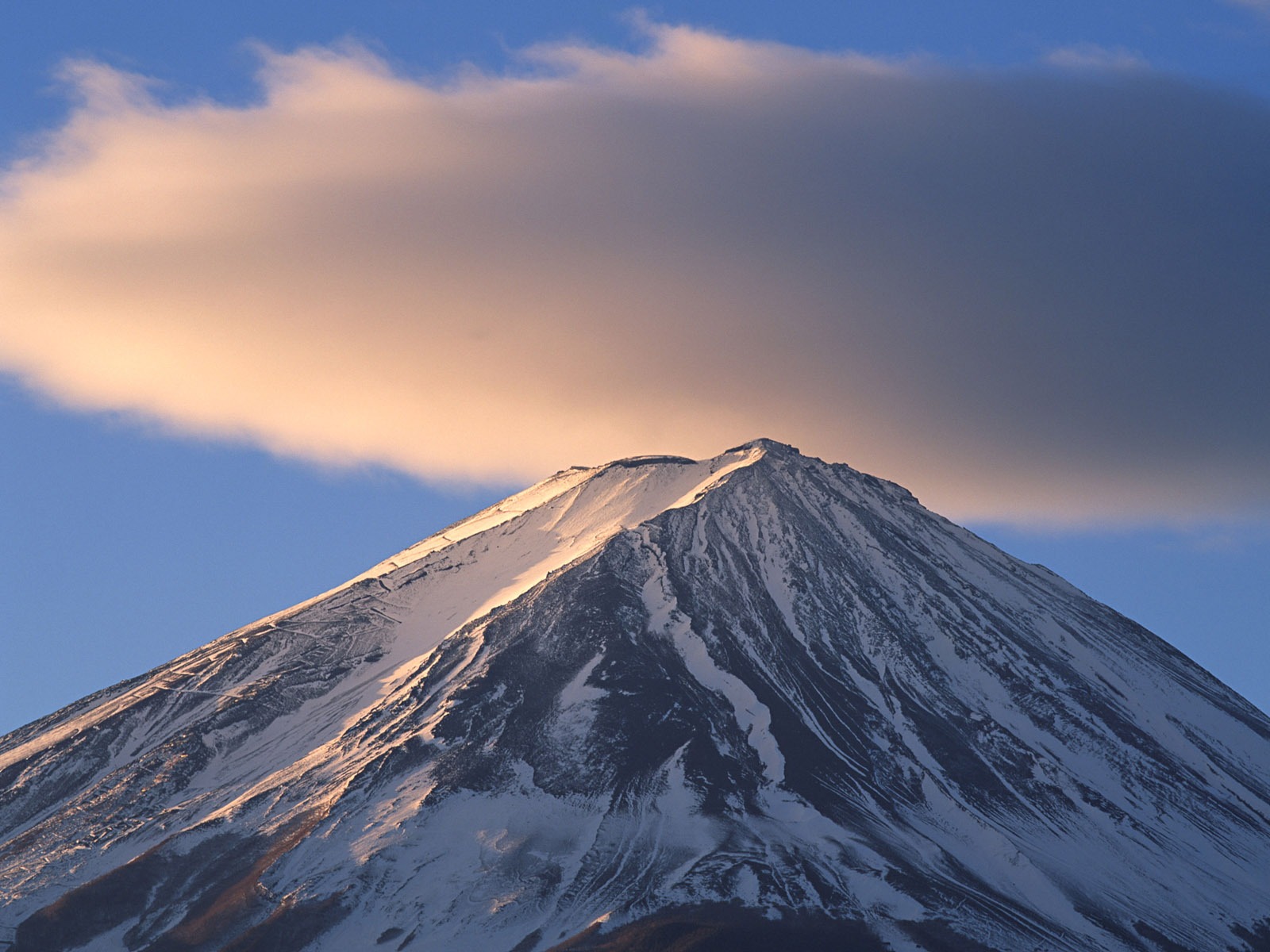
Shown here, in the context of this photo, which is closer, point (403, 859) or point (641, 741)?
point (403, 859)

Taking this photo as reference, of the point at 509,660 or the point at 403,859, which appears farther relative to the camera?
the point at 509,660

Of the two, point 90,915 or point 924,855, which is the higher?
point 90,915

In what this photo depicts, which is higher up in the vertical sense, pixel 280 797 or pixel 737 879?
pixel 280 797

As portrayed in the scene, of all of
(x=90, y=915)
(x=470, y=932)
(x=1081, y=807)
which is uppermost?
(x=90, y=915)

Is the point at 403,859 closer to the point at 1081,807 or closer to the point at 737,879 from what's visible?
the point at 737,879

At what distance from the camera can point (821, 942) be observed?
148 meters

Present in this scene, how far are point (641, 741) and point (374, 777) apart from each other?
87.6ft

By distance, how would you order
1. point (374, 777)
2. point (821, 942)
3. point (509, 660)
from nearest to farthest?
1. point (821, 942)
2. point (374, 777)
3. point (509, 660)

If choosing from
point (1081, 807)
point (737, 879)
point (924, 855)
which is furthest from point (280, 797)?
point (1081, 807)

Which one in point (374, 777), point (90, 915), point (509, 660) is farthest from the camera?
point (509, 660)

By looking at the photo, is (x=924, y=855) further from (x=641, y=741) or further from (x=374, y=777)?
(x=374, y=777)

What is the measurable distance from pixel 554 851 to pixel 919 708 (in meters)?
53.8

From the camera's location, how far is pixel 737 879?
156875 millimetres

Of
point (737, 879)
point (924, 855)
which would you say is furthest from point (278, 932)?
point (924, 855)
